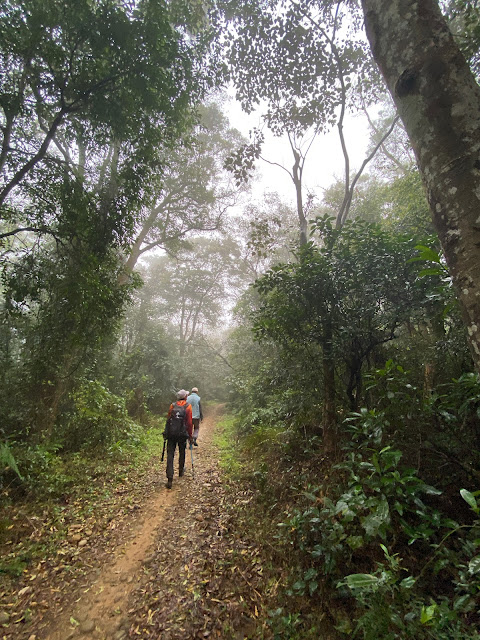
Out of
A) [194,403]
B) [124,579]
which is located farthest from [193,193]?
[124,579]

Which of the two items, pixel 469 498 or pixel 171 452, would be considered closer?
pixel 469 498

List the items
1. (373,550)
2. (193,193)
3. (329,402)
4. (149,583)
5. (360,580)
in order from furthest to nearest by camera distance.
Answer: (193,193), (329,402), (149,583), (373,550), (360,580)

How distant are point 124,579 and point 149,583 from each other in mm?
342

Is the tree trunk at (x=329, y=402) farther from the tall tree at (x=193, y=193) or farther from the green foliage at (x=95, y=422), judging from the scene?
the tall tree at (x=193, y=193)

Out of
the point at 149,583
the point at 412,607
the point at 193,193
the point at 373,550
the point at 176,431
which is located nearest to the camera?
the point at 412,607

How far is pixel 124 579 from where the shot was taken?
11.0ft

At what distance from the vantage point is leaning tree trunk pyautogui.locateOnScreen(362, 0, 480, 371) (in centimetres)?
153

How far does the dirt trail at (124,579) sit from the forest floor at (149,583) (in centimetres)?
1

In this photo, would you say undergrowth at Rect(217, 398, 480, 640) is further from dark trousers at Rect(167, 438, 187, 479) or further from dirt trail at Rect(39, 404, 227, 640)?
dark trousers at Rect(167, 438, 187, 479)

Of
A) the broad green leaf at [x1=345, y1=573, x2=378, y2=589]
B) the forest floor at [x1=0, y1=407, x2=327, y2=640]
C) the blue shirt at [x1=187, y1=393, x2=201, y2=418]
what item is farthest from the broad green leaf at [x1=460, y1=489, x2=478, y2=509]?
the blue shirt at [x1=187, y1=393, x2=201, y2=418]

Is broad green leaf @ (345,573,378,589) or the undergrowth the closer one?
broad green leaf @ (345,573,378,589)

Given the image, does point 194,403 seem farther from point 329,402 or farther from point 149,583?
point 149,583

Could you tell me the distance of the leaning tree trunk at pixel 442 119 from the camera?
153cm

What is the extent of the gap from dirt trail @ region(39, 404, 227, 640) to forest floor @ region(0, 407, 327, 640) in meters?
0.01
